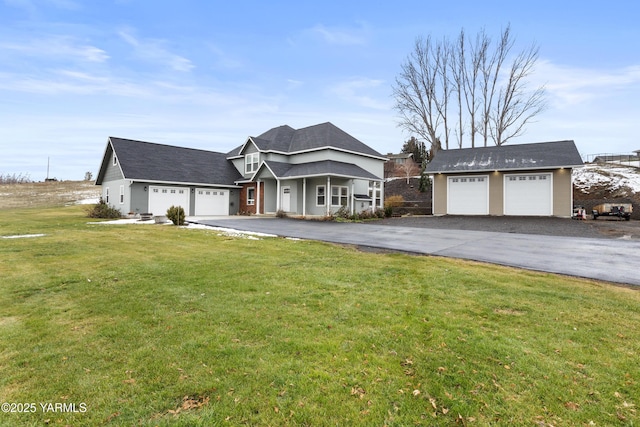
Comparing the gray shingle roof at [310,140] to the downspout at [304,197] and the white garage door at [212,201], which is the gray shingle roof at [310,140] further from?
the white garage door at [212,201]

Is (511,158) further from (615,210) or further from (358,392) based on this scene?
(358,392)

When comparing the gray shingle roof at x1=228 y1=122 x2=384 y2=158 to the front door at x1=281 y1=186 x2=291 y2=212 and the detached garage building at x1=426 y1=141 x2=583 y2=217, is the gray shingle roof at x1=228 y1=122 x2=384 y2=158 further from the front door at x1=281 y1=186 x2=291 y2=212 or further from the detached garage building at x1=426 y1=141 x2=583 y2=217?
the detached garage building at x1=426 y1=141 x2=583 y2=217

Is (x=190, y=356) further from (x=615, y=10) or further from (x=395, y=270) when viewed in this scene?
(x=615, y=10)

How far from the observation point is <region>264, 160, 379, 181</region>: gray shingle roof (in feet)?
72.3

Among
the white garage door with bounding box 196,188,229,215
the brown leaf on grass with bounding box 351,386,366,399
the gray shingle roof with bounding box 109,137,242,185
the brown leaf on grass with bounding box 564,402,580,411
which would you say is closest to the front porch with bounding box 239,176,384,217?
the white garage door with bounding box 196,188,229,215

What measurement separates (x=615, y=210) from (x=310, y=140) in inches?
829

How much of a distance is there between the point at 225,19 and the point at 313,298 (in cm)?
2119

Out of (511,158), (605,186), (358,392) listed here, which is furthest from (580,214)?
(358,392)

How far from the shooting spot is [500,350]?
3340mm

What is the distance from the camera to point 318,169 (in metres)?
22.6

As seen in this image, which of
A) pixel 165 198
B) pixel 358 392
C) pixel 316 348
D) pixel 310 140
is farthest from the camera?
pixel 310 140

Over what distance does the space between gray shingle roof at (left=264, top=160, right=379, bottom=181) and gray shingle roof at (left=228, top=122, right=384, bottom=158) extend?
1449 millimetres

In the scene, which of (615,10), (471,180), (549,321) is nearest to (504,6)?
(615,10)

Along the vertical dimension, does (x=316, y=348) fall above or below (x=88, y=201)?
below
